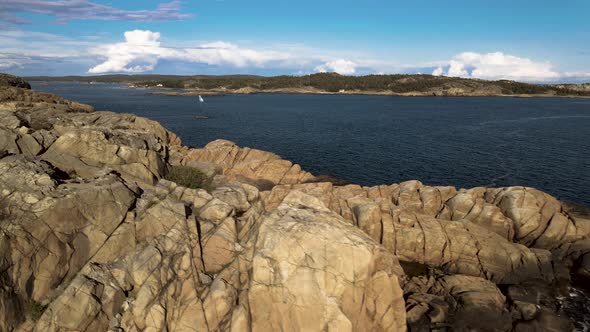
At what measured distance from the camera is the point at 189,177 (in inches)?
1727

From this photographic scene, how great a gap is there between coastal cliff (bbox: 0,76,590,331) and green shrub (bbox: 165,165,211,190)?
2007mm

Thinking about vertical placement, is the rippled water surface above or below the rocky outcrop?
below

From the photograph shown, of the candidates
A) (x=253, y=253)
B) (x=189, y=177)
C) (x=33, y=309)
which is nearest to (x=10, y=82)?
(x=189, y=177)

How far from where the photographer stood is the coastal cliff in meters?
19.6

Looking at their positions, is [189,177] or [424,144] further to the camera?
[424,144]

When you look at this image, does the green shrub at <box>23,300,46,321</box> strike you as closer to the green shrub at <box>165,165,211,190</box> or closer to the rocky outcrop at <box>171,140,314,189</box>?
the green shrub at <box>165,165,211,190</box>

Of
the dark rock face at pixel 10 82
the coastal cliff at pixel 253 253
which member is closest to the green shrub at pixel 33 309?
the coastal cliff at pixel 253 253

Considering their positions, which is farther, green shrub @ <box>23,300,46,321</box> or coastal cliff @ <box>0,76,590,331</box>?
green shrub @ <box>23,300,46,321</box>

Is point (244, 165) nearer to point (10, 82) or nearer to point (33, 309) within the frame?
point (33, 309)

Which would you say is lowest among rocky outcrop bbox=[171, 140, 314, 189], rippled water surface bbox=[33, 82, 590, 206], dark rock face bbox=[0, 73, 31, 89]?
rippled water surface bbox=[33, 82, 590, 206]

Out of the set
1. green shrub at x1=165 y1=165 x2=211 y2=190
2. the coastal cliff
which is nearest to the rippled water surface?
the coastal cliff

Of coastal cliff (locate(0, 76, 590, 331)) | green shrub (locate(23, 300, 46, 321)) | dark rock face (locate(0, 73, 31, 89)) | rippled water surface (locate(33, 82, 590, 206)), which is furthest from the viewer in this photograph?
dark rock face (locate(0, 73, 31, 89))

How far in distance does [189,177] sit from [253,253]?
79.3 ft

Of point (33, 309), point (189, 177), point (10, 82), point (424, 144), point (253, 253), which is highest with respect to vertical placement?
point (10, 82)
